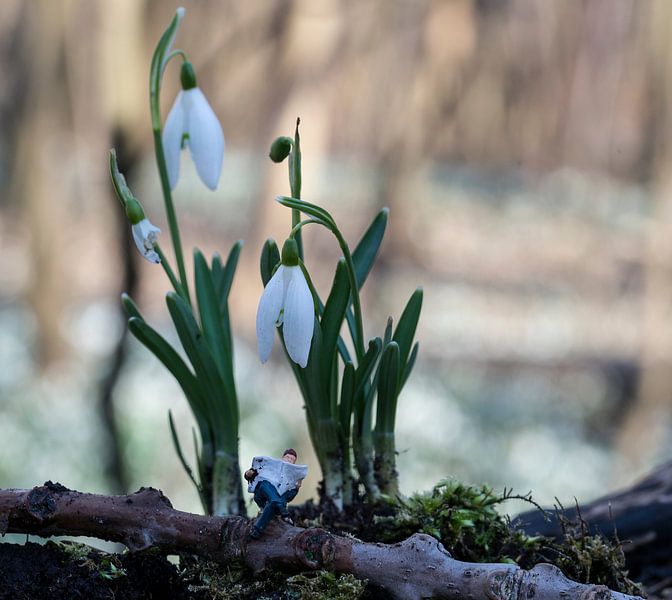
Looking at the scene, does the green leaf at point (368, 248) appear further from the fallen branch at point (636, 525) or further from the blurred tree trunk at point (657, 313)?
the blurred tree trunk at point (657, 313)

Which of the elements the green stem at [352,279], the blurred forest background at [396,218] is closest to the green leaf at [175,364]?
the green stem at [352,279]

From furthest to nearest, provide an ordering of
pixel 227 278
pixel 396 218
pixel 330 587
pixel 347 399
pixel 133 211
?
pixel 396 218 < pixel 227 278 < pixel 347 399 < pixel 133 211 < pixel 330 587

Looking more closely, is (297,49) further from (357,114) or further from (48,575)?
(48,575)

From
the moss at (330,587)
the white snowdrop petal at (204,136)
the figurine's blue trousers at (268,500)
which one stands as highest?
the white snowdrop petal at (204,136)

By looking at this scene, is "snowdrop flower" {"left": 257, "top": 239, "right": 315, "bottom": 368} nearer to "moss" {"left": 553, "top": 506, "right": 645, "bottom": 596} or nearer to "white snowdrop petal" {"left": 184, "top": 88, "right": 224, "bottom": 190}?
"white snowdrop petal" {"left": 184, "top": 88, "right": 224, "bottom": 190}

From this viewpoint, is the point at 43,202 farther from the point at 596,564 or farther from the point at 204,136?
the point at 596,564

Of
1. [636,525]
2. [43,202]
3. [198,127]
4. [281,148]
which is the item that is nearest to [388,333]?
[281,148]
